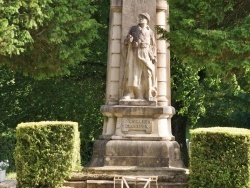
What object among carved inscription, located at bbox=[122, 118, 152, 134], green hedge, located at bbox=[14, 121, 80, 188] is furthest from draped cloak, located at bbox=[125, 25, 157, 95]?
green hedge, located at bbox=[14, 121, 80, 188]

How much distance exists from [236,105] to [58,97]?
Answer: 6.04 metres

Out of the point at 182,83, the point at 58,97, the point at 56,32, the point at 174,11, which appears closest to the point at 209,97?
the point at 182,83

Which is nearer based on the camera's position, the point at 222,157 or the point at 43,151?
the point at 222,157

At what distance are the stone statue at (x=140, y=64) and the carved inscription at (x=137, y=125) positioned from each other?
458 millimetres

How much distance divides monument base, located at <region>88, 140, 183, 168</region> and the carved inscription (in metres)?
0.28

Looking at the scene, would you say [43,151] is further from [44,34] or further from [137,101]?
[44,34]

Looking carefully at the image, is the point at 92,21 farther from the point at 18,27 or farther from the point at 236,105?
the point at 236,105

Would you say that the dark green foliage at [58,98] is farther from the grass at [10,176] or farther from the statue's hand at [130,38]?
the statue's hand at [130,38]

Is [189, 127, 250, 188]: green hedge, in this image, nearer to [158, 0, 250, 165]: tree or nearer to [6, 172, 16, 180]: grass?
[158, 0, 250, 165]: tree

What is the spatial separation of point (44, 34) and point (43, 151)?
5536 mm

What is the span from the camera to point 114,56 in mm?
13656

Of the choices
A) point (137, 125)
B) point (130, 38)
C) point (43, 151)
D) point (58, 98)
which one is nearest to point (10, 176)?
point (58, 98)

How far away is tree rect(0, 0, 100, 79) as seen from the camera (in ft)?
47.5

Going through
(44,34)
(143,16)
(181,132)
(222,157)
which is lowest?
(222,157)
